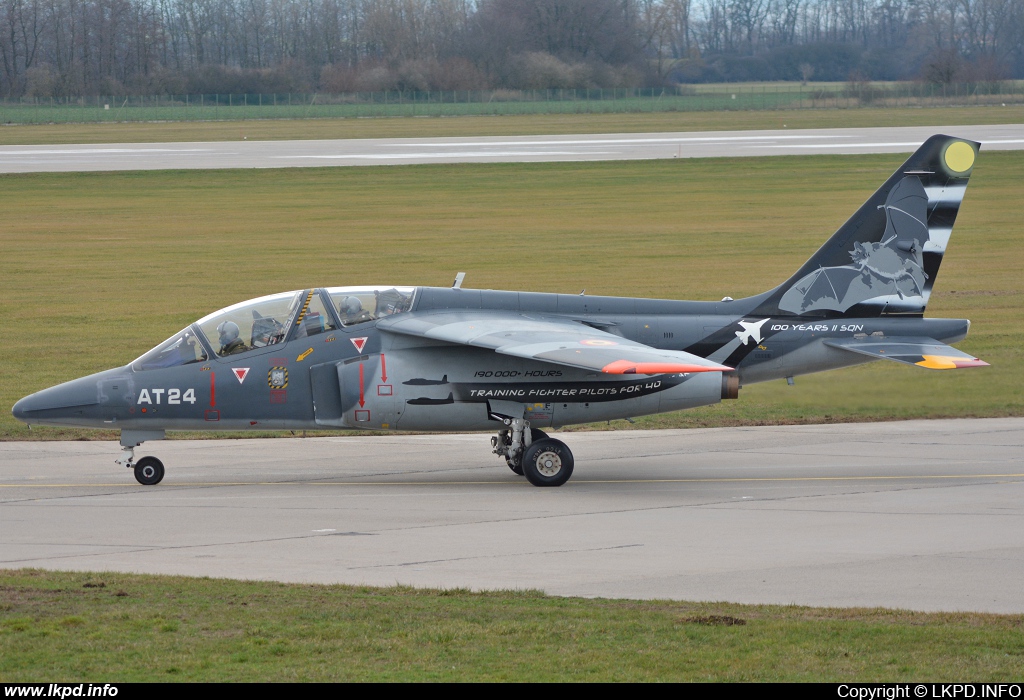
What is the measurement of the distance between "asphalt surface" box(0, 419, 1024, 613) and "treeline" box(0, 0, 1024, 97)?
117581 mm

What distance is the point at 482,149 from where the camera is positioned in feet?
244

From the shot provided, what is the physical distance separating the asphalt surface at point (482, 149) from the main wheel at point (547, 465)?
49876 mm

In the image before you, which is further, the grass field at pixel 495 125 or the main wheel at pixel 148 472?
the grass field at pixel 495 125

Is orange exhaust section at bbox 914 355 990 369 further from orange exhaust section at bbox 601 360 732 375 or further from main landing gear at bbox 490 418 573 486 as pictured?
main landing gear at bbox 490 418 573 486

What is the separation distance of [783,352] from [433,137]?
2718 inches

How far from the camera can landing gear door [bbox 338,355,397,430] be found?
17281mm

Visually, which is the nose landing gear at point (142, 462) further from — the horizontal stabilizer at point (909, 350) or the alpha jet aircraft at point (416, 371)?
the horizontal stabilizer at point (909, 350)

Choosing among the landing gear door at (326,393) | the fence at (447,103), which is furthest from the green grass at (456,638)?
the fence at (447,103)

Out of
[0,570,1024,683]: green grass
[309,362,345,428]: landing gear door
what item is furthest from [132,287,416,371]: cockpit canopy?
[0,570,1024,683]: green grass

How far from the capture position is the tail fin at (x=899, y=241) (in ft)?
61.6

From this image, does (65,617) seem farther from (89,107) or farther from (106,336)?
(89,107)

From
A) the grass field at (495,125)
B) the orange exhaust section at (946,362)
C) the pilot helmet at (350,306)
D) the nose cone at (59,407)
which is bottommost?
the nose cone at (59,407)
